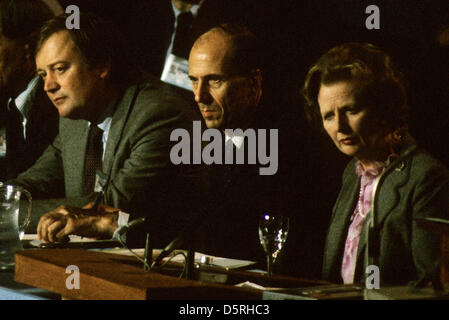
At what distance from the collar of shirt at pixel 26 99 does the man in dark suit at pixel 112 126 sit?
0.47 m

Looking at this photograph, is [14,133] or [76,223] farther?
[14,133]

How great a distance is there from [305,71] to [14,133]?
1885 millimetres

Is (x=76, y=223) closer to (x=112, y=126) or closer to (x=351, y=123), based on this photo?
(x=112, y=126)

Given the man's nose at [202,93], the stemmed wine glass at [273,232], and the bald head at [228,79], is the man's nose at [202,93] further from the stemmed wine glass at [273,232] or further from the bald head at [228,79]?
the stemmed wine glass at [273,232]

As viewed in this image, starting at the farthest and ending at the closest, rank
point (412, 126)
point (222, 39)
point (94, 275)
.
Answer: point (222, 39) → point (412, 126) → point (94, 275)

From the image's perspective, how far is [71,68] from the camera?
3.03 meters

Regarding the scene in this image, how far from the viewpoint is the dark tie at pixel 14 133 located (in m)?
3.59

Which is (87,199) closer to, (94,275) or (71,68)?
(71,68)

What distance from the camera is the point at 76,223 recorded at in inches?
87.7

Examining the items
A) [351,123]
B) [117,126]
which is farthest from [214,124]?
[351,123]

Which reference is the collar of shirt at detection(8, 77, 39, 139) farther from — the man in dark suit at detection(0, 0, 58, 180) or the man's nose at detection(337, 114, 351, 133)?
the man's nose at detection(337, 114, 351, 133)

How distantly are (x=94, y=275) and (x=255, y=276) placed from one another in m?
0.47
